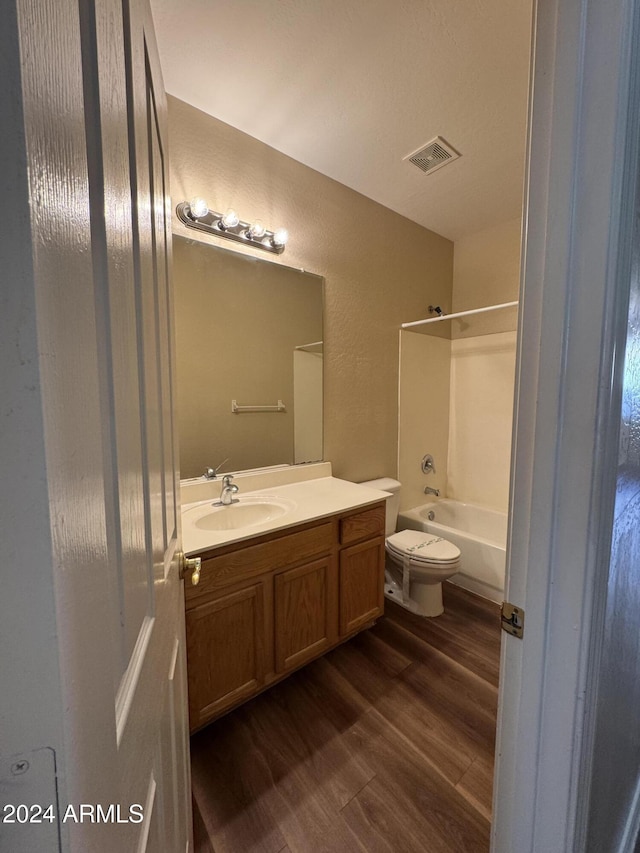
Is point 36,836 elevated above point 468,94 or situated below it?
below

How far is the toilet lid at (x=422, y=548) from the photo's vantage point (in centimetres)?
196

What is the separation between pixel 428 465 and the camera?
2.78m

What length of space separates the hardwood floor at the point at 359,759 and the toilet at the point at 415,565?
314mm

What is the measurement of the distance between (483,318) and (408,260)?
2.57 feet

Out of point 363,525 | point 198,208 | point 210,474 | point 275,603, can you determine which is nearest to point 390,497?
point 363,525

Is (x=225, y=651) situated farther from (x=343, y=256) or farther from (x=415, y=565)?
(x=343, y=256)

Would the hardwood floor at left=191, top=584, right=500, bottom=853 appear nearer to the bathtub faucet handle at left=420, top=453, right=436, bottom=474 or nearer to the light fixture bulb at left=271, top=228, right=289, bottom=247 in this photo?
the bathtub faucet handle at left=420, top=453, right=436, bottom=474

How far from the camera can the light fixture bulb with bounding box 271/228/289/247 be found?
180 cm

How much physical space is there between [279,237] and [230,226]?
0.27 metres

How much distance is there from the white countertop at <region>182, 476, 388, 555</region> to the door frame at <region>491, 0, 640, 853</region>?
38.0 inches

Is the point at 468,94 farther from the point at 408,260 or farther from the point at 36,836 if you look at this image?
the point at 36,836

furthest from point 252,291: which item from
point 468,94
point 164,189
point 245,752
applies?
point 245,752

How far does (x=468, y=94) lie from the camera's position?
147cm

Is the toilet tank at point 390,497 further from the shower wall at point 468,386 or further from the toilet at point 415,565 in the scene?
the shower wall at point 468,386
